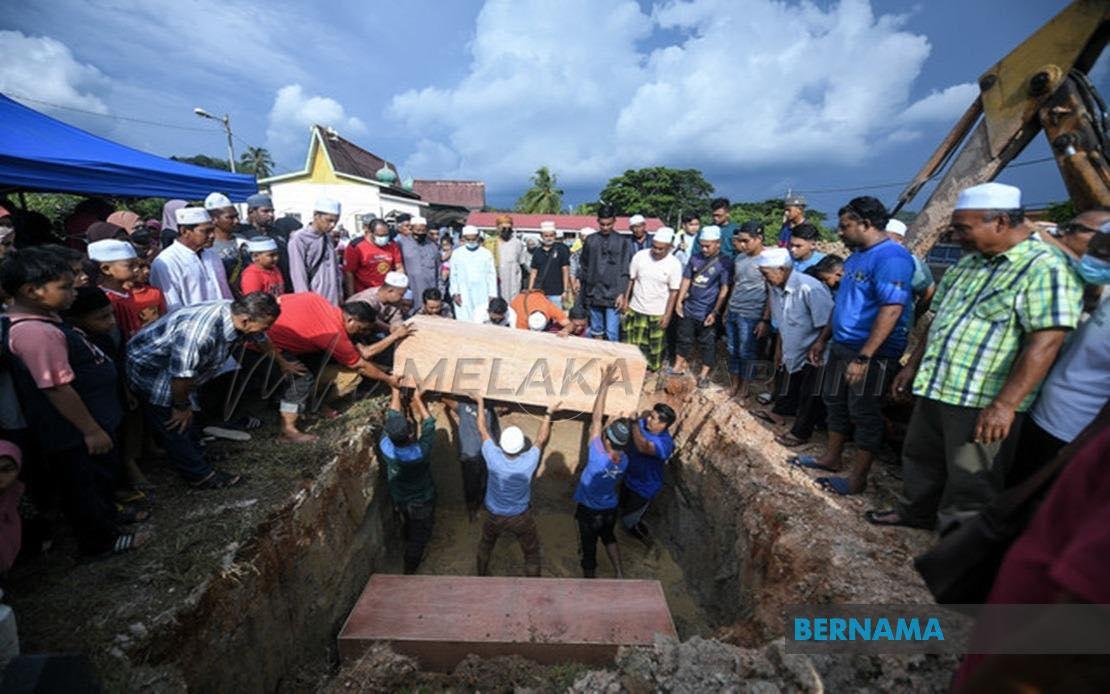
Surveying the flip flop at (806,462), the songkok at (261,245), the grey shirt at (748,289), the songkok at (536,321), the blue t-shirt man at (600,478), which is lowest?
the blue t-shirt man at (600,478)

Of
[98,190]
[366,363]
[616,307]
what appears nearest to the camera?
[366,363]

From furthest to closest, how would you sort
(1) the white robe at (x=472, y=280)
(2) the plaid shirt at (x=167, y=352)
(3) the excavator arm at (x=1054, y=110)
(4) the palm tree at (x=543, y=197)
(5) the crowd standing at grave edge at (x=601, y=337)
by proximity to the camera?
(4) the palm tree at (x=543, y=197), (1) the white robe at (x=472, y=280), (3) the excavator arm at (x=1054, y=110), (2) the plaid shirt at (x=167, y=352), (5) the crowd standing at grave edge at (x=601, y=337)

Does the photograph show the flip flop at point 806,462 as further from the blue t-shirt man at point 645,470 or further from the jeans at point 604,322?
the jeans at point 604,322

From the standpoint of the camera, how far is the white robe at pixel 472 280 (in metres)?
5.59

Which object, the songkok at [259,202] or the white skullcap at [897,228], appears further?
the songkok at [259,202]

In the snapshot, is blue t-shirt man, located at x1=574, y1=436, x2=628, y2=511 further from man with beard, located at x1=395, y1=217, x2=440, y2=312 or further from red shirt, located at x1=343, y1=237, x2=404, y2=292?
red shirt, located at x1=343, y1=237, x2=404, y2=292

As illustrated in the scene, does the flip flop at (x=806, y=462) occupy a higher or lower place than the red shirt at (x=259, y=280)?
lower

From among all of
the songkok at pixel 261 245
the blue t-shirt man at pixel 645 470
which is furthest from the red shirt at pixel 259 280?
the blue t-shirt man at pixel 645 470

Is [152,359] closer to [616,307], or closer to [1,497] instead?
[1,497]

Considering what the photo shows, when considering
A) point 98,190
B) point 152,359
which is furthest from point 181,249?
point 98,190

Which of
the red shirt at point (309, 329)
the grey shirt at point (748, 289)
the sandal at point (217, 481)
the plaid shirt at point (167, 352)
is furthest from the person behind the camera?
the grey shirt at point (748, 289)

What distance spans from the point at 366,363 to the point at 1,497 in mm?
2181

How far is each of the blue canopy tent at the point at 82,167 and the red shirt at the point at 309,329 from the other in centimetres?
249

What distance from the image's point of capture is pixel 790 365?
429cm
